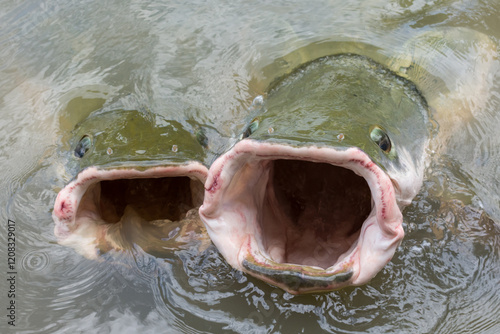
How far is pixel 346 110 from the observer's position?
2949mm

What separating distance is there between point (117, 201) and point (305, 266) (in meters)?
1.16

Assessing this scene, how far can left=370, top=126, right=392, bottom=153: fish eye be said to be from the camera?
111 inches

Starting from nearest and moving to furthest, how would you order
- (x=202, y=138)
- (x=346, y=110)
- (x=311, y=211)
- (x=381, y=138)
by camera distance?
(x=381, y=138)
(x=346, y=110)
(x=311, y=211)
(x=202, y=138)

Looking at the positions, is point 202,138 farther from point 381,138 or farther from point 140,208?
point 381,138

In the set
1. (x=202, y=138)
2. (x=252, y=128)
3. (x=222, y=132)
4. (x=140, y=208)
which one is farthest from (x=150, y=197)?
(x=252, y=128)

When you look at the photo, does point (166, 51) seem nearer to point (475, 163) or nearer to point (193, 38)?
point (193, 38)

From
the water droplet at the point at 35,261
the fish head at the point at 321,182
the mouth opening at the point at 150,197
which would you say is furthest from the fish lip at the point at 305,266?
the water droplet at the point at 35,261

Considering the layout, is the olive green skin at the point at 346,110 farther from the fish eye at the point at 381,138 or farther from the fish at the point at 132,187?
the fish at the point at 132,187

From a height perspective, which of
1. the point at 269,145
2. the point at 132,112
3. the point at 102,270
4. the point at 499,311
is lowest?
the point at 499,311

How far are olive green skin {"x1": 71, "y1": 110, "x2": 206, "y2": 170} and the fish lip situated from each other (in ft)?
1.21

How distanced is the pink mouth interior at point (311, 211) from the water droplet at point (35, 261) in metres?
1.04

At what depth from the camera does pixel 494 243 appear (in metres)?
3.27

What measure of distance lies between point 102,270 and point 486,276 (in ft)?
5.61

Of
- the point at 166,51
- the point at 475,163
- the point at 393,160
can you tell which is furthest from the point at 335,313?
the point at 166,51
